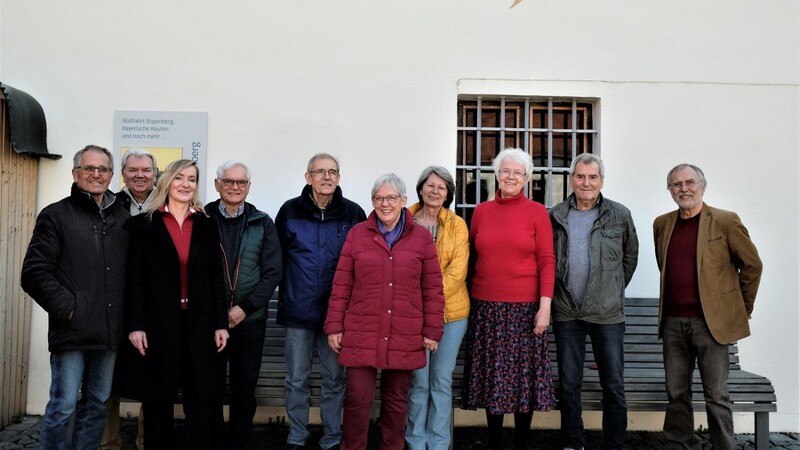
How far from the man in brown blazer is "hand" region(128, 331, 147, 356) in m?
3.21

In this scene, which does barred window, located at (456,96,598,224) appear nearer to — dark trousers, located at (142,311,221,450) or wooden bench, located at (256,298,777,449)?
wooden bench, located at (256,298,777,449)

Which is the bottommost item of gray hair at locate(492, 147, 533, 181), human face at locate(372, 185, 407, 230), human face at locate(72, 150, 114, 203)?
human face at locate(372, 185, 407, 230)

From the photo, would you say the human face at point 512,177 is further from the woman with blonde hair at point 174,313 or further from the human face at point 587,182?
the woman with blonde hair at point 174,313

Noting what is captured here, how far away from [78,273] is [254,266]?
945 mm

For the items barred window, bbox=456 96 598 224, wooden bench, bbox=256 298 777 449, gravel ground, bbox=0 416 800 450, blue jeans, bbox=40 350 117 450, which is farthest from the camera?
barred window, bbox=456 96 598 224

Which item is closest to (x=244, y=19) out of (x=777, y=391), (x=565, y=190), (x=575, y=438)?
(x=565, y=190)

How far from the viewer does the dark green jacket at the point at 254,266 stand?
360cm

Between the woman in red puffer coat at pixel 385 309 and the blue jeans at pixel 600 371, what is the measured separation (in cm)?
90

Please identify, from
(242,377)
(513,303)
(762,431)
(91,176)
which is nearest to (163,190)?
(91,176)

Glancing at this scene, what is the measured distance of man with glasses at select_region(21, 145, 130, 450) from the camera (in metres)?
3.17

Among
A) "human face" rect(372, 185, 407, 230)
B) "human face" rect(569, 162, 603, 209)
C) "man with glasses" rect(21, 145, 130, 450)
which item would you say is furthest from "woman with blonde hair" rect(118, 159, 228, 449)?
"human face" rect(569, 162, 603, 209)

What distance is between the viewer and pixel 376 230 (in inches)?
139

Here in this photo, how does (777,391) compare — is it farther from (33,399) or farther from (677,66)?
(33,399)

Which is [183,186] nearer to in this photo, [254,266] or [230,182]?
[230,182]
